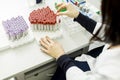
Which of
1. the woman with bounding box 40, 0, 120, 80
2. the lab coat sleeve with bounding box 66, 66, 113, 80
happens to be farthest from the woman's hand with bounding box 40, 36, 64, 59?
the lab coat sleeve with bounding box 66, 66, 113, 80

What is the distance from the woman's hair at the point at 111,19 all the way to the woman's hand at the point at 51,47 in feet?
0.99

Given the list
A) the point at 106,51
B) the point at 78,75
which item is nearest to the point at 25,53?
the point at 78,75

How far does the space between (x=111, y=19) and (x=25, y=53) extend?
0.47 meters

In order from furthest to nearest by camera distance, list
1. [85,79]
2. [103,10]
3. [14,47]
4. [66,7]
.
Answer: [66,7] < [14,47] < [85,79] < [103,10]

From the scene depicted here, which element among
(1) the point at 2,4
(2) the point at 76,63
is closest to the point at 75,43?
(2) the point at 76,63

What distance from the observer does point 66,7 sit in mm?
1146

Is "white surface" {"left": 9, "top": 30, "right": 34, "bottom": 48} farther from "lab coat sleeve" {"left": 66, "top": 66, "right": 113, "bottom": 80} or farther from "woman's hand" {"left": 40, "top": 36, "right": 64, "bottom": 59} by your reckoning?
"lab coat sleeve" {"left": 66, "top": 66, "right": 113, "bottom": 80}

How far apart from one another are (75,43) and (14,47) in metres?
0.31

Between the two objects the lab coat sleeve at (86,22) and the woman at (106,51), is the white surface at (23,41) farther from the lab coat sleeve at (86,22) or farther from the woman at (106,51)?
the lab coat sleeve at (86,22)

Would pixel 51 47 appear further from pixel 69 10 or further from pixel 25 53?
pixel 69 10

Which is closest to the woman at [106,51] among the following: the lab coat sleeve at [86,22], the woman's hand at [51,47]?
the woman's hand at [51,47]

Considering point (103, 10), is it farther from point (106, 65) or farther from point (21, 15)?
point (21, 15)

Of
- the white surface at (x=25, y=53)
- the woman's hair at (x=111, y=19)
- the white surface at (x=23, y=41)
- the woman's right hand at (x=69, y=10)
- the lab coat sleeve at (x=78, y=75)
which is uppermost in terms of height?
the woman's hair at (x=111, y=19)

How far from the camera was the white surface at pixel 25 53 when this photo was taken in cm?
95
